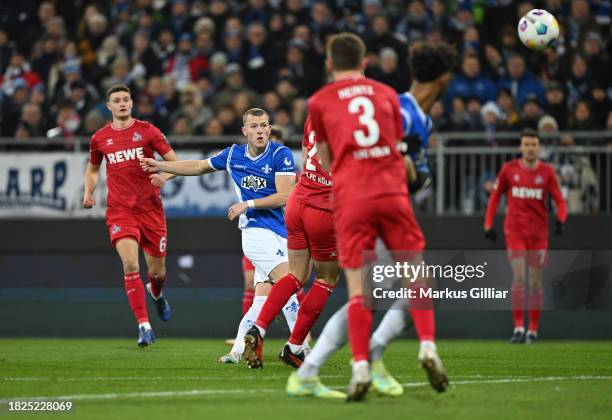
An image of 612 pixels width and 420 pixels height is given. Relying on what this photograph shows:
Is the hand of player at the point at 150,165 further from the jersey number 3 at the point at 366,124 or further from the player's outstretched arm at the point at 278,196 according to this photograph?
the jersey number 3 at the point at 366,124

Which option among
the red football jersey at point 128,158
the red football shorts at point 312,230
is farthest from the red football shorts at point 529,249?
the red football shorts at point 312,230

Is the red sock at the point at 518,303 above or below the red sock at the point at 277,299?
below

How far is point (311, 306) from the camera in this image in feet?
30.2

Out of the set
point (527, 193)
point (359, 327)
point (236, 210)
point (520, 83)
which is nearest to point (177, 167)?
point (236, 210)

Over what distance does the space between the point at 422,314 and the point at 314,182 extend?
2.23 m

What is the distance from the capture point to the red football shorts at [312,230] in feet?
29.7

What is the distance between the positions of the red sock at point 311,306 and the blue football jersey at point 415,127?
2006 millimetres

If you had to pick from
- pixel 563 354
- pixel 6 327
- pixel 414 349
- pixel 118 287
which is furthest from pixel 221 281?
pixel 563 354

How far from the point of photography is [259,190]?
10938 millimetres

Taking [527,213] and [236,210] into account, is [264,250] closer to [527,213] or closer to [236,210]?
[236,210]

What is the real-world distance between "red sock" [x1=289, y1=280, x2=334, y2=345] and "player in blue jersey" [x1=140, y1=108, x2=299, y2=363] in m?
1.22

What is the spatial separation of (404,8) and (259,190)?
9.45 metres

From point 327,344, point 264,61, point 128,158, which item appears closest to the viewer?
point 327,344

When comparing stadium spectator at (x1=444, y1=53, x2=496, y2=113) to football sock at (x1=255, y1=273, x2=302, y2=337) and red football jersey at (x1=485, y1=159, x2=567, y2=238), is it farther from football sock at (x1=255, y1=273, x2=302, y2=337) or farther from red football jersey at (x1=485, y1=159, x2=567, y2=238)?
football sock at (x1=255, y1=273, x2=302, y2=337)
